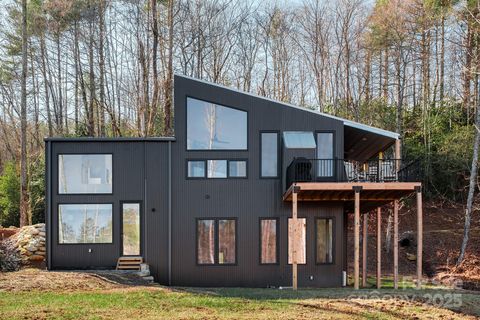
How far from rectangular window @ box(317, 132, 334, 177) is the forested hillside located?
32.3ft

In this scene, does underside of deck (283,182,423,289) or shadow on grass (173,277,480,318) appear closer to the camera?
shadow on grass (173,277,480,318)

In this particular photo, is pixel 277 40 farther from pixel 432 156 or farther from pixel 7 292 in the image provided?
pixel 7 292

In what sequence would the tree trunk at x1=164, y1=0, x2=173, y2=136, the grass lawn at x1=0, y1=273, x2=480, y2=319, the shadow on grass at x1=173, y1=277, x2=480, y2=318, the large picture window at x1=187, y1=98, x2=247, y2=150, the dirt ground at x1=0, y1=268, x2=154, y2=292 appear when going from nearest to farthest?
the grass lawn at x1=0, y1=273, x2=480, y2=319, the shadow on grass at x1=173, y1=277, x2=480, y2=318, the dirt ground at x1=0, y1=268, x2=154, y2=292, the large picture window at x1=187, y1=98, x2=247, y2=150, the tree trunk at x1=164, y1=0, x2=173, y2=136

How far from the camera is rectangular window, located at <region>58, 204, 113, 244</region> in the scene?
16.7 meters

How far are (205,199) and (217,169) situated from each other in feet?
3.02

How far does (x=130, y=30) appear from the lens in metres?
29.8

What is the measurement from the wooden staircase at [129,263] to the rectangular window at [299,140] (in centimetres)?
526

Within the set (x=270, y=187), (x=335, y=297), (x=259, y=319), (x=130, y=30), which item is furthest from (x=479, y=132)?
(x=130, y=30)

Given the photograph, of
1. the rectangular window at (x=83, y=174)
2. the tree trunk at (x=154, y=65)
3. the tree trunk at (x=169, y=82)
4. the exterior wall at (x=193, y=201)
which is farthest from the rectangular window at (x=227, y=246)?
the tree trunk at (x=154, y=65)

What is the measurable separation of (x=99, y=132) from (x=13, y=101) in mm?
6902

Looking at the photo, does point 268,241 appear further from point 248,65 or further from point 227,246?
point 248,65

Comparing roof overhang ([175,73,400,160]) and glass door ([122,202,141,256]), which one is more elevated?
roof overhang ([175,73,400,160])

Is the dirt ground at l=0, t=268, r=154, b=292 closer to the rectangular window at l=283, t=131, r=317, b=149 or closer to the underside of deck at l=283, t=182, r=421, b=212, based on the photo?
the underside of deck at l=283, t=182, r=421, b=212

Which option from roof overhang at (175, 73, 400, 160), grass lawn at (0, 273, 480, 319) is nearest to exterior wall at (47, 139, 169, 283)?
roof overhang at (175, 73, 400, 160)
